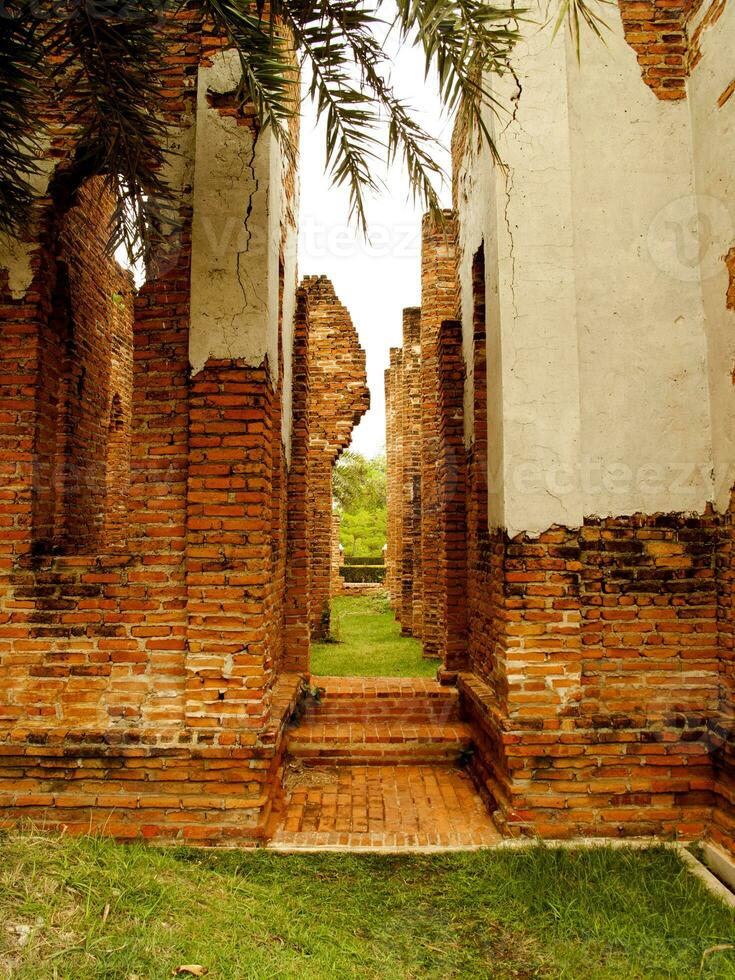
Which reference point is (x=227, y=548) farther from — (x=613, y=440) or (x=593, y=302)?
(x=593, y=302)

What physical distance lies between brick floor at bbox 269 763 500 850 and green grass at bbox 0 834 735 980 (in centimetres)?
20

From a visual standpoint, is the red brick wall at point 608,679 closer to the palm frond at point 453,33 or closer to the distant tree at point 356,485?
the palm frond at point 453,33

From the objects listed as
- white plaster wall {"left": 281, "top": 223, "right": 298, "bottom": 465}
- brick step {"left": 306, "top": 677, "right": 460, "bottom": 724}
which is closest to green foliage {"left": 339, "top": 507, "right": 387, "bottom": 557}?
brick step {"left": 306, "top": 677, "right": 460, "bottom": 724}

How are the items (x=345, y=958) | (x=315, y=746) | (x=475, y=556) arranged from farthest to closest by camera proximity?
(x=475, y=556), (x=315, y=746), (x=345, y=958)

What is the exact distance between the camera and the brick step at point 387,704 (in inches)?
223

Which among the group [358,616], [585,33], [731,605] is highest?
[585,33]

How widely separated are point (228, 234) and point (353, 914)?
13.9 feet

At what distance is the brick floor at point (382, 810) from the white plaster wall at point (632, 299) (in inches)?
90.8

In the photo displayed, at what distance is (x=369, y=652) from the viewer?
1027 cm

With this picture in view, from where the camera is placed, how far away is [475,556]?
5594 millimetres

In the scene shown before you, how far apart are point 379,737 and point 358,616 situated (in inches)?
407

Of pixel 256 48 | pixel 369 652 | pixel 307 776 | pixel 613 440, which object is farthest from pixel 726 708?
pixel 369 652

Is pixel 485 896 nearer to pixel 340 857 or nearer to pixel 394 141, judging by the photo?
pixel 340 857

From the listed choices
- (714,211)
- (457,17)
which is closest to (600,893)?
(714,211)
